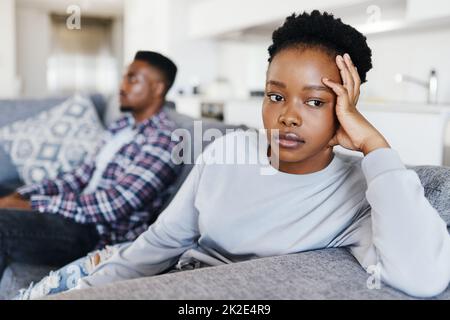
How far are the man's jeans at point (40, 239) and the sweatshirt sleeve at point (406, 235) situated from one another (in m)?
1.04

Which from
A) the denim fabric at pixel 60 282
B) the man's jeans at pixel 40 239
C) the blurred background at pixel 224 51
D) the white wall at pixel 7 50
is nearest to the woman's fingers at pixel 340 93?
the denim fabric at pixel 60 282

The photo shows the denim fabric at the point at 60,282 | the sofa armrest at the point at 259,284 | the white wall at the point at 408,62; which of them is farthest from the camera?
the white wall at the point at 408,62

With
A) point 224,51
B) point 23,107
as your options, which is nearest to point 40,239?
point 23,107

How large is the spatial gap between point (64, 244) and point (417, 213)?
3.71 feet

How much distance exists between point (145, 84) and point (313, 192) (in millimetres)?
1232

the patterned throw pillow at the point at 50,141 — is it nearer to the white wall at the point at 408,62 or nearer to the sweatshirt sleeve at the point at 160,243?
the sweatshirt sleeve at the point at 160,243

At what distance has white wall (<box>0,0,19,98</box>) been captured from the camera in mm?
7277

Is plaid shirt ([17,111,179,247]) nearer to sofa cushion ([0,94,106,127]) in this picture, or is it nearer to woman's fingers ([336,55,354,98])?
woman's fingers ([336,55,354,98])

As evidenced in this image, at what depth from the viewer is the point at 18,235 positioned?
4.53 ft

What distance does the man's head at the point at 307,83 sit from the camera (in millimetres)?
818

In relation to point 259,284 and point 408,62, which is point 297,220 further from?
point 408,62

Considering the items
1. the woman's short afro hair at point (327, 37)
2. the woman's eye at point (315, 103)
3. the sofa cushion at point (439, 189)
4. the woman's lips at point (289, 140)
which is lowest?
the sofa cushion at point (439, 189)

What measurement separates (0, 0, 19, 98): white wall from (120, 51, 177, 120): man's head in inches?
236

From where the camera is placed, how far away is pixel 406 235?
688 millimetres
